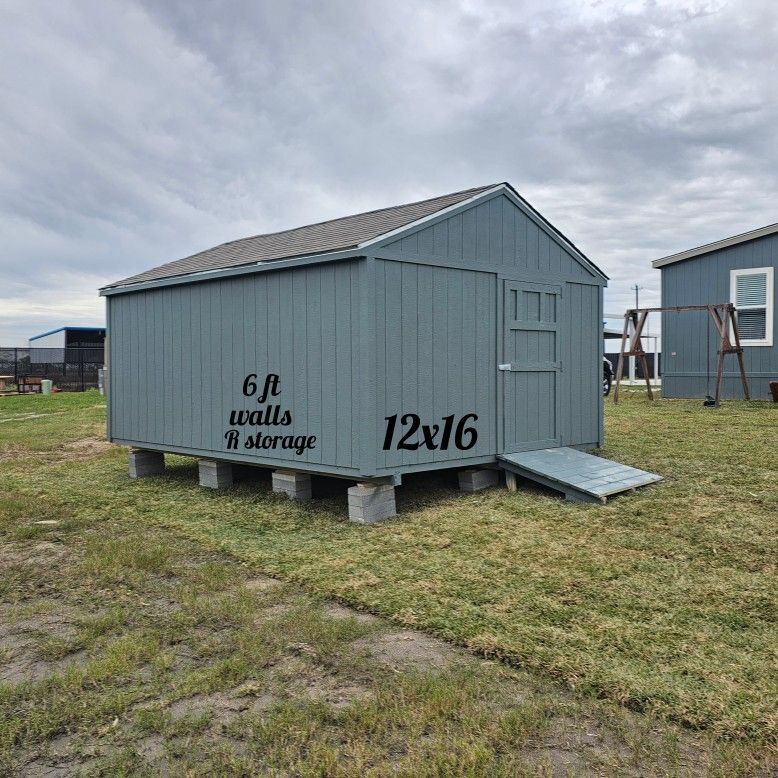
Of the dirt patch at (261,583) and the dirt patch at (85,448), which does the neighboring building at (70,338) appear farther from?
the dirt patch at (261,583)

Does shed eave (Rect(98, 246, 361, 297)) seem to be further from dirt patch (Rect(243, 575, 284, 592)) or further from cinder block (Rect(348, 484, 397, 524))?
dirt patch (Rect(243, 575, 284, 592))

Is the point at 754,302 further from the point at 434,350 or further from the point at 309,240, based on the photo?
the point at 309,240

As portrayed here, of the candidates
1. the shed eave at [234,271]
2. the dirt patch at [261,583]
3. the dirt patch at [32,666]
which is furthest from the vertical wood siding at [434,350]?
the dirt patch at [32,666]

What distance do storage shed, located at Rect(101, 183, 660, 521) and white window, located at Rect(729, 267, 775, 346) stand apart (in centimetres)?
842

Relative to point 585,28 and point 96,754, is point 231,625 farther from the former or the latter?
point 585,28

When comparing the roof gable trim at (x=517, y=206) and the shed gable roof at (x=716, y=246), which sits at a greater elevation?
the shed gable roof at (x=716, y=246)

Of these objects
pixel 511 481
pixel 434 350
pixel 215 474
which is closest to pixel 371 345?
pixel 434 350

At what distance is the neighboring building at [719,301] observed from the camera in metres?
13.9

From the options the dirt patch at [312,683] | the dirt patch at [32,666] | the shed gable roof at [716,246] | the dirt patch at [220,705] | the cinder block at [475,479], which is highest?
the shed gable roof at [716,246]

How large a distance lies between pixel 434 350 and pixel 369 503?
4.68 ft

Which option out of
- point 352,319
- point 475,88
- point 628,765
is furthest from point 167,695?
point 475,88

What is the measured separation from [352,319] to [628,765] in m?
3.78

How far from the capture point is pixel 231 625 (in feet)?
10.6

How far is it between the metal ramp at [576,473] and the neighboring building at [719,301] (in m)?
9.38
